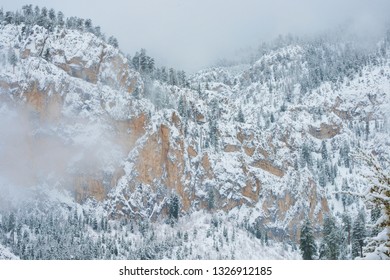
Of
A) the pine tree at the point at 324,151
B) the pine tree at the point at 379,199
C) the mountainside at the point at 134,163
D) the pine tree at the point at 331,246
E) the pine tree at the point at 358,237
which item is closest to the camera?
the pine tree at the point at 379,199

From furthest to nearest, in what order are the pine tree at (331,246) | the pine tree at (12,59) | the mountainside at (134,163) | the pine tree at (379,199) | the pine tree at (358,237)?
the pine tree at (12,59)
the mountainside at (134,163)
the pine tree at (358,237)
the pine tree at (331,246)
the pine tree at (379,199)

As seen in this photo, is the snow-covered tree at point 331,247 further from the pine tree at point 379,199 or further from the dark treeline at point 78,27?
the dark treeline at point 78,27

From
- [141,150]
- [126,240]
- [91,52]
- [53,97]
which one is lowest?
[126,240]

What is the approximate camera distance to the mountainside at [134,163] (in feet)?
409

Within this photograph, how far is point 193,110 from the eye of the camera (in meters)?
165

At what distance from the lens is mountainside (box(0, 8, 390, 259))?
12469 centimetres

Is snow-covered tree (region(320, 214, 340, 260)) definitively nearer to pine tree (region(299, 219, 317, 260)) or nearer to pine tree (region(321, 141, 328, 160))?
pine tree (region(299, 219, 317, 260))

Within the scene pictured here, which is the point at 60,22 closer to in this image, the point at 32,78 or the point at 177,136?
the point at 32,78

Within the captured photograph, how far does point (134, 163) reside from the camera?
14075 cm

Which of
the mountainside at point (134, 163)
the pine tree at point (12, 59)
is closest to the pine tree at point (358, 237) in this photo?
the mountainside at point (134, 163)

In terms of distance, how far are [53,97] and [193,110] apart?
42.0 meters

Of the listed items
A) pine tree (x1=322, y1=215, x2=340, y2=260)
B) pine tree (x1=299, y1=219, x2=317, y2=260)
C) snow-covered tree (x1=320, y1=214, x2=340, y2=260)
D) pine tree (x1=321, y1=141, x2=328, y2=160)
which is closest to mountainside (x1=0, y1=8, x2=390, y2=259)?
pine tree (x1=321, y1=141, x2=328, y2=160)

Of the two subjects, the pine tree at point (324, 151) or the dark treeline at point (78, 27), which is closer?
the dark treeline at point (78, 27)
